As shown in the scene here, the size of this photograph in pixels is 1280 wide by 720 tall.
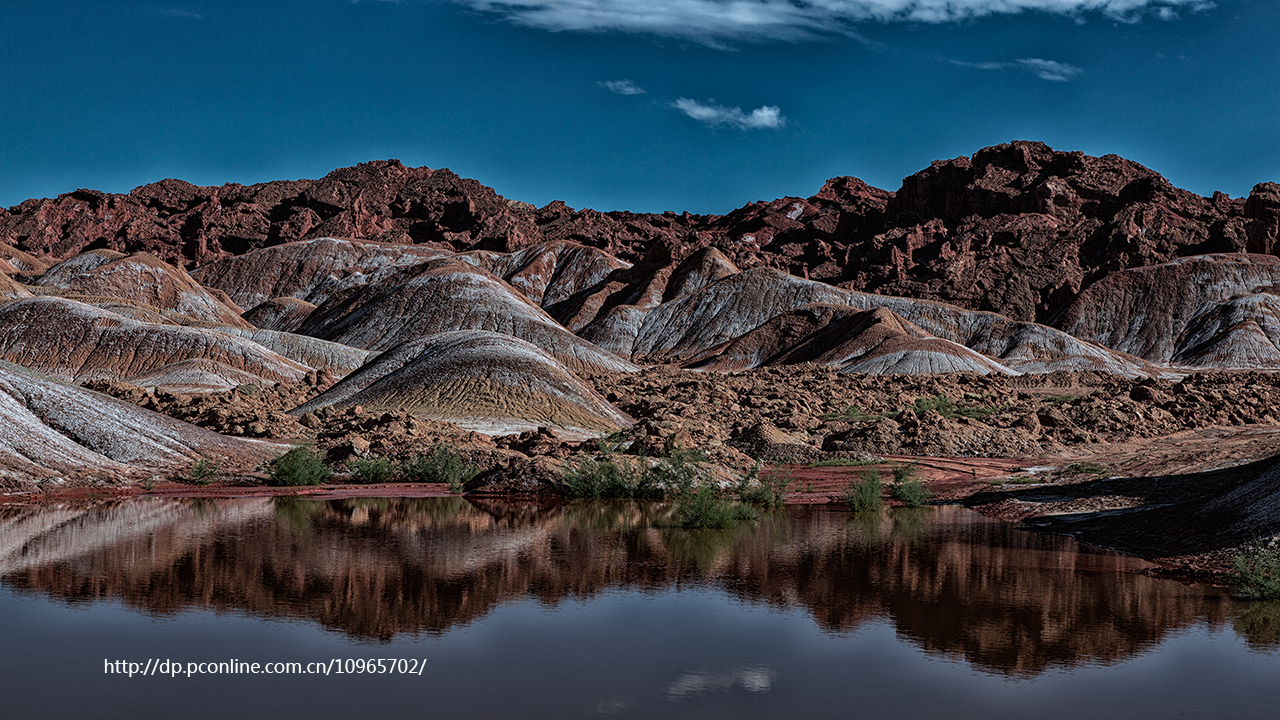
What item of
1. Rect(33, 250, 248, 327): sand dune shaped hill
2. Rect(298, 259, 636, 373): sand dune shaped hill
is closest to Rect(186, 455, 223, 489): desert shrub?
Rect(298, 259, 636, 373): sand dune shaped hill

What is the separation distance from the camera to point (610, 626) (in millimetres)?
12008

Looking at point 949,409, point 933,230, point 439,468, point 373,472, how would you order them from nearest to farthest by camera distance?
point 439,468, point 373,472, point 949,409, point 933,230

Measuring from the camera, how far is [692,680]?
9930 millimetres

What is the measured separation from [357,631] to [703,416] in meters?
31.5

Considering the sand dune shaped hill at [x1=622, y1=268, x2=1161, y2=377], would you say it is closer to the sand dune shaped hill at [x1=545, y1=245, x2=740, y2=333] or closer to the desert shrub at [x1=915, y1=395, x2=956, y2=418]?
the sand dune shaped hill at [x1=545, y1=245, x2=740, y2=333]

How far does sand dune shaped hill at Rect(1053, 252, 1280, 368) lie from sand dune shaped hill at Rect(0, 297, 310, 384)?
90.8 m

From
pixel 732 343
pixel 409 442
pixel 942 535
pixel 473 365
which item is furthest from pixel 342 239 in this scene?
pixel 942 535

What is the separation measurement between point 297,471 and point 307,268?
460 feet

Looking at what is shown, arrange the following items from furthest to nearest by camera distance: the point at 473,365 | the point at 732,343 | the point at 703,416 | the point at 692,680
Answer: the point at 732,343 → the point at 473,365 → the point at 703,416 → the point at 692,680

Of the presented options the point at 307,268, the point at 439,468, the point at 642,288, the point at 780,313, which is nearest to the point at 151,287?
the point at 307,268

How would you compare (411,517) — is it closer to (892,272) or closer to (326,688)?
(326,688)

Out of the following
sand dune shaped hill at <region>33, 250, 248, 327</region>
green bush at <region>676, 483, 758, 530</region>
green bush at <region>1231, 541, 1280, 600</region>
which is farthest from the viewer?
sand dune shaped hill at <region>33, 250, 248, 327</region>

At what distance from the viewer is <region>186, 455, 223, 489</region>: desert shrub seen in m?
26.8

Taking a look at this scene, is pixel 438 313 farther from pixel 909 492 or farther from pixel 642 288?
pixel 909 492
